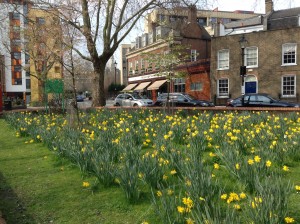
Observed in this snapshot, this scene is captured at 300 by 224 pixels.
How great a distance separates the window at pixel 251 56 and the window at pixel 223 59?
234 cm

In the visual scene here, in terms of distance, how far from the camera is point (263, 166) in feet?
13.1

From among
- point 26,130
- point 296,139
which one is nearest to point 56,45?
point 26,130

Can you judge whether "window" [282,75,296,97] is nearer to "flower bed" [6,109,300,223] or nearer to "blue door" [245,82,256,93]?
"blue door" [245,82,256,93]

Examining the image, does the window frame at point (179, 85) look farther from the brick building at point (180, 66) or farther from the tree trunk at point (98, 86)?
the tree trunk at point (98, 86)

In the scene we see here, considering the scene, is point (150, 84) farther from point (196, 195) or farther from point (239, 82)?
point (196, 195)

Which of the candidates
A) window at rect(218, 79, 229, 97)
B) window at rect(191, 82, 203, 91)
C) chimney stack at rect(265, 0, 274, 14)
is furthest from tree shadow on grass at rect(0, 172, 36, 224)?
chimney stack at rect(265, 0, 274, 14)

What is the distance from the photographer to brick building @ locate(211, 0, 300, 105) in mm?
29922

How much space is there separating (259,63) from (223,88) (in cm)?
455

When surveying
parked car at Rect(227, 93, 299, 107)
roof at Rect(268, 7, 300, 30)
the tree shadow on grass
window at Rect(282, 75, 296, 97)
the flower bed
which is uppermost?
roof at Rect(268, 7, 300, 30)

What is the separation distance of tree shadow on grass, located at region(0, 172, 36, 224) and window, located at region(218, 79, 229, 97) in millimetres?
30949

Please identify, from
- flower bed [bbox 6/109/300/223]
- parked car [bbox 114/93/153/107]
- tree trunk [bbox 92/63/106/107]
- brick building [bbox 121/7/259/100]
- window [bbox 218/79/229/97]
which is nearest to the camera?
flower bed [bbox 6/109/300/223]

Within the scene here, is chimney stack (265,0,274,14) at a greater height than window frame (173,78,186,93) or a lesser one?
greater

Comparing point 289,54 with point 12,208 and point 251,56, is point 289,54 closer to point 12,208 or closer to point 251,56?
point 251,56

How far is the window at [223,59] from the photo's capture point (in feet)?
114
